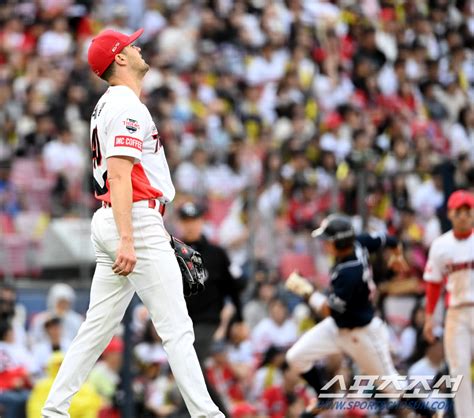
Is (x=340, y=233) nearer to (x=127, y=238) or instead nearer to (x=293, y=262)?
(x=127, y=238)

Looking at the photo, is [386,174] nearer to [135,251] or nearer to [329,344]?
[329,344]

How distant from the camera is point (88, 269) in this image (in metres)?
14.7

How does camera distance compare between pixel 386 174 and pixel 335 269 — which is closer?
pixel 335 269

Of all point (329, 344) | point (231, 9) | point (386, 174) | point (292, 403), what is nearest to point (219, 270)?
→ point (329, 344)

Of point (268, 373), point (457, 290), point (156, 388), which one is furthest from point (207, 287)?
point (268, 373)

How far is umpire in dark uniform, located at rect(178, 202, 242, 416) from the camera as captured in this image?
10.7 metres

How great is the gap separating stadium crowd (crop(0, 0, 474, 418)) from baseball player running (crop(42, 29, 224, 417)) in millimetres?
3942

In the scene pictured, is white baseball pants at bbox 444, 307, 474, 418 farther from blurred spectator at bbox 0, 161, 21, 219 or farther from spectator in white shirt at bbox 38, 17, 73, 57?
spectator in white shirt at bbox 38, 17, 73, 57

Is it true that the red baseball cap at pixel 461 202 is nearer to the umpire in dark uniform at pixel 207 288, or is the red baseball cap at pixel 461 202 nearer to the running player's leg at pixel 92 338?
the umpire in dark uniform at pixel 207 288

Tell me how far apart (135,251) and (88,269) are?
26.3 feet

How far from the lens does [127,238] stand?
6652 millimetres

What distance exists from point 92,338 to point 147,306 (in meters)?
0.37

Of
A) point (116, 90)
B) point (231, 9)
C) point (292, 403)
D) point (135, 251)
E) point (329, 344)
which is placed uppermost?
point (231, 9)

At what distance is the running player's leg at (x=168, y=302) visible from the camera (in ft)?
22.2
